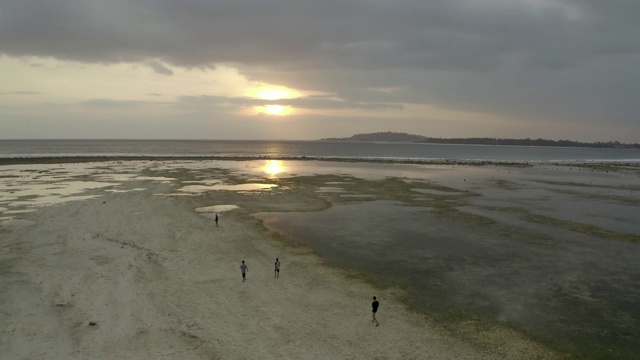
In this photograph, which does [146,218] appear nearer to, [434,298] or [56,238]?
[56,238]

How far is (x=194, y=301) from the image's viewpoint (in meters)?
20.8

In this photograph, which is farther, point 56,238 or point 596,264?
point 56,238

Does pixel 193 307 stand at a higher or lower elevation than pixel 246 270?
lower

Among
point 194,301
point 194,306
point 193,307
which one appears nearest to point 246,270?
point 194,301

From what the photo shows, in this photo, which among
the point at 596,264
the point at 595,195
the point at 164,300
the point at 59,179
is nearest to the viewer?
the point at 164,300

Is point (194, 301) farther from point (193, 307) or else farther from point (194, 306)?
point (193, 307)

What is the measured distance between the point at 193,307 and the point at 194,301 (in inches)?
28.1

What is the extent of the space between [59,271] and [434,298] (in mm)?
21778

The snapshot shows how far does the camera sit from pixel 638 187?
7569cm

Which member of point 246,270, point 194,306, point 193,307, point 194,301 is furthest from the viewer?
point 246,270

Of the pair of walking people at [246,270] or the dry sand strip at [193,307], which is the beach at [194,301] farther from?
the pair of walking people at [246,270]

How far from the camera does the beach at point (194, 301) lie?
1662cm

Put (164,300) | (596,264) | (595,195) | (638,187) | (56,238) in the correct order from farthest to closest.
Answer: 1. (638,187)
2. (595,195)
3. (56,238)
4. (596,264)
5. (164,300)

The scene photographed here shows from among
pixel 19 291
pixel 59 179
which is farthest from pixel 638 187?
pixel 59 179
